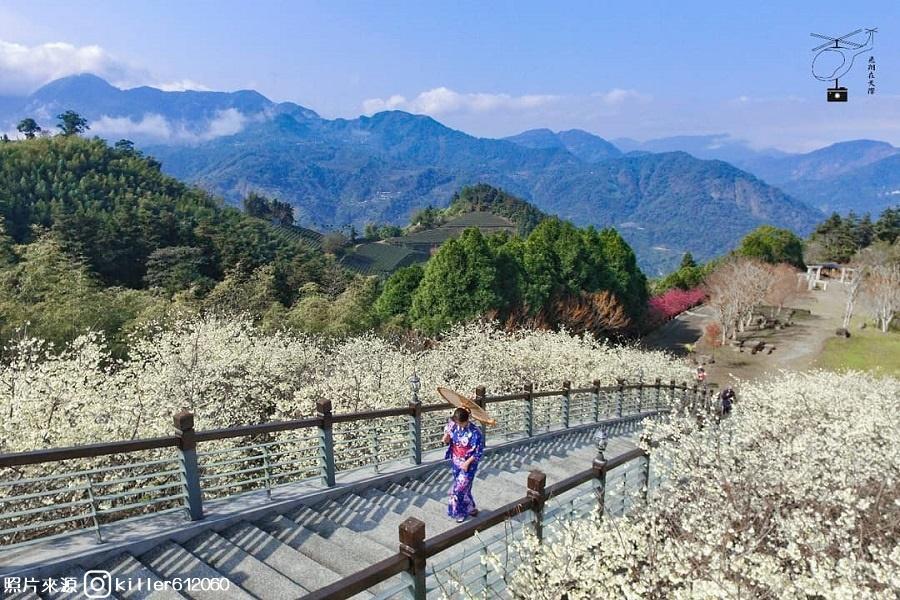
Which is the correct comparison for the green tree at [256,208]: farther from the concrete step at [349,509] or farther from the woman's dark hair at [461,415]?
the woman's dark hair at [461,415]

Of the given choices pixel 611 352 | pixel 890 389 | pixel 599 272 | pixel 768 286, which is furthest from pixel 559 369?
pixel 768 286

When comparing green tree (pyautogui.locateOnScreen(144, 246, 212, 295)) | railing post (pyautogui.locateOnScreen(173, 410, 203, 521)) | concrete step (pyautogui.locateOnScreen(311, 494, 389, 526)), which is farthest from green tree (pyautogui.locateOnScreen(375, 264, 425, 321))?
railing post (pyautogui.locateOnScreen(173, 410, 203, 521))

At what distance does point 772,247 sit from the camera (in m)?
55.1

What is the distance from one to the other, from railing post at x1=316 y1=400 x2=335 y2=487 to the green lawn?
32.4 m

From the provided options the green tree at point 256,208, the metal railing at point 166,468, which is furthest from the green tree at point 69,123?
the metal railing at point 166,468

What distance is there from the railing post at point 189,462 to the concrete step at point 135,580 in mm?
716

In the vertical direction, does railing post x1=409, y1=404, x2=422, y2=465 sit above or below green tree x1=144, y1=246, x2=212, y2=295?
below

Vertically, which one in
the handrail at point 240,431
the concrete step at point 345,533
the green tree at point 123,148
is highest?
the green tree at point 123,148

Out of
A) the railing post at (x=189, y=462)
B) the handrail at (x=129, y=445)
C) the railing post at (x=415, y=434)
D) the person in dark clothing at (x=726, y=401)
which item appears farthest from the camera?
the person in dark clothing at (x=726, y=401)

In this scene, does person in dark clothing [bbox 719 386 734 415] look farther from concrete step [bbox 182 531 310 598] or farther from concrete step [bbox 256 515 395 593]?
concrete step [bbox 182 531 310 598]

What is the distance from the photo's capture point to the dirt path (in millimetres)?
31484

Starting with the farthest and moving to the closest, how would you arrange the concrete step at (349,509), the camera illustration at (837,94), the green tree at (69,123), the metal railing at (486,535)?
the green tree at (69,123) < the camera illustration at (837,94) < the concrete step at (349,509) < the metal railing at (486,535)

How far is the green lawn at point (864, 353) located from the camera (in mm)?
29734

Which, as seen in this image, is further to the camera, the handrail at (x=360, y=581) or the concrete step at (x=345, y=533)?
the concrete step at (x=345, y=533)
